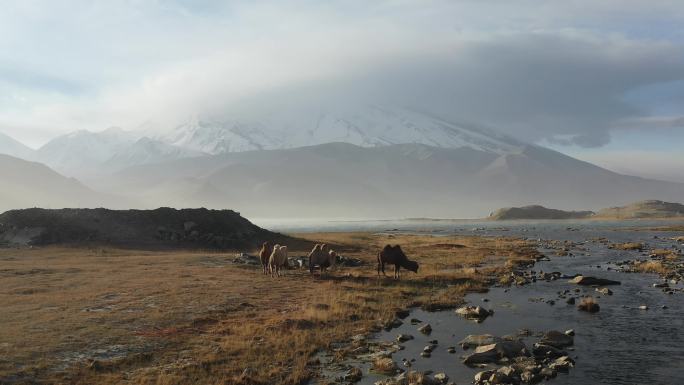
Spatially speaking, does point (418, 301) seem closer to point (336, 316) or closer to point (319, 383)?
point (336, 316)

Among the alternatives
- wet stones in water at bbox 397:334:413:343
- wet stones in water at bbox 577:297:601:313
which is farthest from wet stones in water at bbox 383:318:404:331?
wet stones in water at bbox 577:297:601:313

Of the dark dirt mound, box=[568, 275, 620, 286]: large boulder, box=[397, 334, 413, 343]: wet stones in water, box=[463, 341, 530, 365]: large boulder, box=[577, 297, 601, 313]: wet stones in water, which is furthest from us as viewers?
the dark dirt mound

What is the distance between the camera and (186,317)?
24.9m

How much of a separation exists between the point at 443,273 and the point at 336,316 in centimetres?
1918

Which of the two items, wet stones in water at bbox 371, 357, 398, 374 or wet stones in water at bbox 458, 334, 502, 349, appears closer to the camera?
wet stones in water at bbox 371, 357, 398, 374

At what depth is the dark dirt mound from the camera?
66625 millimetres

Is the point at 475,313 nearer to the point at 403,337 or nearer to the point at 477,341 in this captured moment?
the point at 477,341

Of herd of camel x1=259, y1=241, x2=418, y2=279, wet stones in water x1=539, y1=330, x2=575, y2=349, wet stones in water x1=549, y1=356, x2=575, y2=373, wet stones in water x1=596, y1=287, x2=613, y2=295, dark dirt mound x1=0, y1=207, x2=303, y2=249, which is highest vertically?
dark dirt mound x1=0, y1=207, x2=303, y2=249

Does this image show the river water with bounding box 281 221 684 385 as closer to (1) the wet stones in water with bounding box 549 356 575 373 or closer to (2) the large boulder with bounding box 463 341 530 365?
(1) the wet stones in water with bounding box 549 356 575 373

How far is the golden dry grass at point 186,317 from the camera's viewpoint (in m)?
17.1

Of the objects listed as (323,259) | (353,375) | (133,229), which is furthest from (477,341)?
(133,229)

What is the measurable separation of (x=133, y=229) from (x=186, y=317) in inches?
2086

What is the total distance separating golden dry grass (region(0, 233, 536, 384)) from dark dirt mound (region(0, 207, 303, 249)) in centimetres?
2355

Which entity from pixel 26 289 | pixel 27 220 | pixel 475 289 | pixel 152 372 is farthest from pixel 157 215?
pixel 152 372
